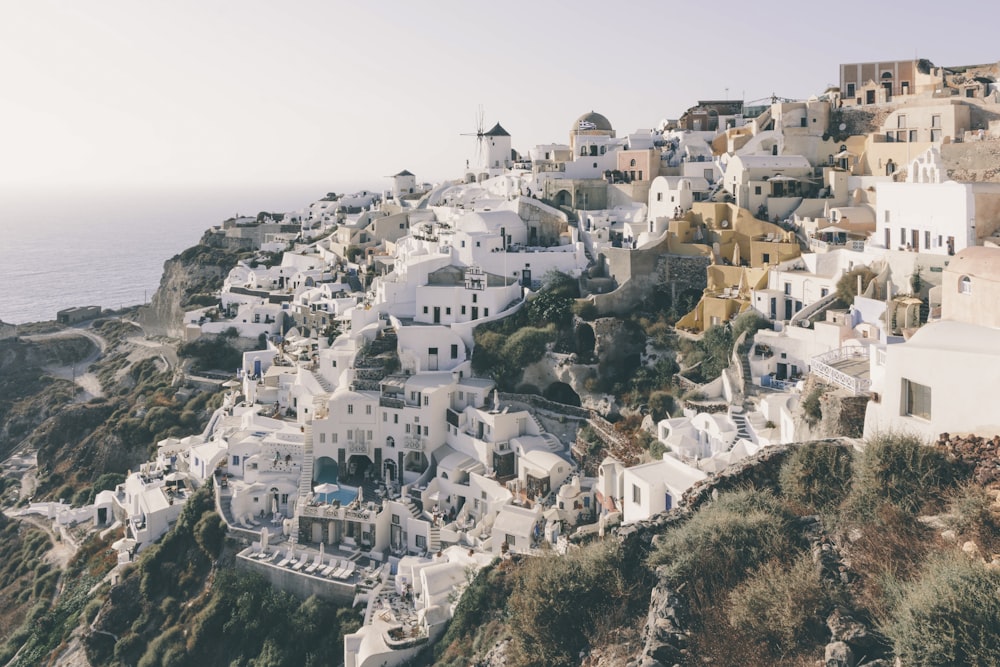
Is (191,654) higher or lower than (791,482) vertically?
lower

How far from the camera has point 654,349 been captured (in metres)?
25.0

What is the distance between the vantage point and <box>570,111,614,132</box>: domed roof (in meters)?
39.7

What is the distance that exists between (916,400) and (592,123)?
30827mm

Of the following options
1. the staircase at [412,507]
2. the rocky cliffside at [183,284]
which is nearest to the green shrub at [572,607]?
the staircase at [412,507]

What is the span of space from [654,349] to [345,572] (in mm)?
10722

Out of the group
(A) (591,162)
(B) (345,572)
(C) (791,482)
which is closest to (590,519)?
(B) (345,572)

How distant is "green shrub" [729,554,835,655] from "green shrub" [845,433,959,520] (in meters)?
1.38

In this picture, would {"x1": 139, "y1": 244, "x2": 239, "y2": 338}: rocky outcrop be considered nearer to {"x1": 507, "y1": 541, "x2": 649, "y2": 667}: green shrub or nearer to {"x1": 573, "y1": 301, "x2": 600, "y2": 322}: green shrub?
{"x1": 573, "y1": 301, "x2": 600, "y2": 322}: green shrub

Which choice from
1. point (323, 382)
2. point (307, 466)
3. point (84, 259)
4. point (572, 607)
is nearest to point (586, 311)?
point (323, 382)

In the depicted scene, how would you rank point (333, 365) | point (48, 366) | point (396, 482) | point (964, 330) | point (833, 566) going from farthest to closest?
point (48, 366)
point (333, 365)
point (396, 482)
point (964, 330)
point (833, 566)

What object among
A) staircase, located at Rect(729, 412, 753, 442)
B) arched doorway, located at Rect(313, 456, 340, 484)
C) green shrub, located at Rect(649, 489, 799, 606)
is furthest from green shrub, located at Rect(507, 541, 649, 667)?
arched doorway, located at Rect(313, 456, 340, 484)

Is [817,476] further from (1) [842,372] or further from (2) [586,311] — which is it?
(2) [586,311]

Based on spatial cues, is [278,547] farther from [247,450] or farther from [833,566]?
[833,566]

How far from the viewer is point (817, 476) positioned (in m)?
11.1
